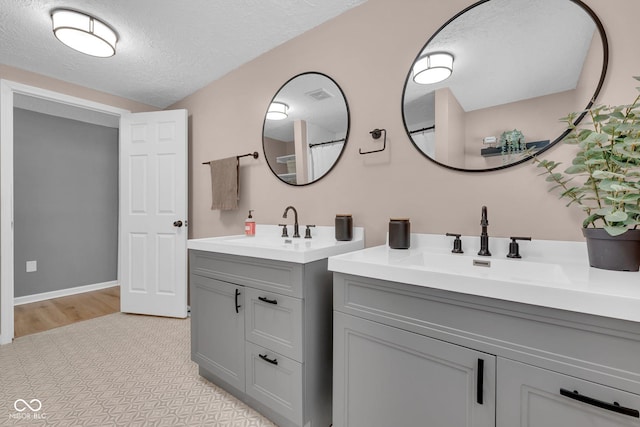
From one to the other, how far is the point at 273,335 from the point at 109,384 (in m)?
1.24

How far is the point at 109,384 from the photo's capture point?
1.79 metres

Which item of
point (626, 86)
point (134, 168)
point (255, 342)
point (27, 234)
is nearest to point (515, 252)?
point (626, 86)

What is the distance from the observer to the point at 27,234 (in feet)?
10.9

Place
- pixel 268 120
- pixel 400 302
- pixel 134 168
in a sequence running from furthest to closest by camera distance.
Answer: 1. pixel 134 168
2. pixel 268 120
3. pixel 400 302

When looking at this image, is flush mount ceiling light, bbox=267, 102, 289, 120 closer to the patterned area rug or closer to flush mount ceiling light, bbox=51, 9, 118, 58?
flush mount ceiling light, bbox=51, 9, 118, 58

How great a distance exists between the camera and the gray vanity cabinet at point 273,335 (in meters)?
1.33

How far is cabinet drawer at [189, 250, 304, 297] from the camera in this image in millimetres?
1348

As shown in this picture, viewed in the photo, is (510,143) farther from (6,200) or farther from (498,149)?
(6,200)

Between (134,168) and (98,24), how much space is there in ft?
4.70

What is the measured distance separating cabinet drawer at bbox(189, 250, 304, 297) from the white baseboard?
118 inches

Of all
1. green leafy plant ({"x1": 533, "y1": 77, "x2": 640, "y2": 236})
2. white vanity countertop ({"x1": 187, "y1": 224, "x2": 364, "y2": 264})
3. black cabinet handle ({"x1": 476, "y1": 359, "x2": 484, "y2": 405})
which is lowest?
black cabinet handle ({"x1": 476, "y1": 359, "x2": 484, "y2": 405})

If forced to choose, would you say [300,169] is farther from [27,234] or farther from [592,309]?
[27,234]

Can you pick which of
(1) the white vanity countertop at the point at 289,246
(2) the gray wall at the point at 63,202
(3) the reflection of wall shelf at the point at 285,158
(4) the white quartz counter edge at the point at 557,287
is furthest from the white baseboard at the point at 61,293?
(4) the white quartz counter edge at the point at 557,287

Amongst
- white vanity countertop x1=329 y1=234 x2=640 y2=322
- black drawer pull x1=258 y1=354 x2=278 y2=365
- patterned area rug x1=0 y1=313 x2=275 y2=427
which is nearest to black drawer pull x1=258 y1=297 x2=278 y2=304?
black drawer pull x1=258 y1=354 x2=278 y2=365
